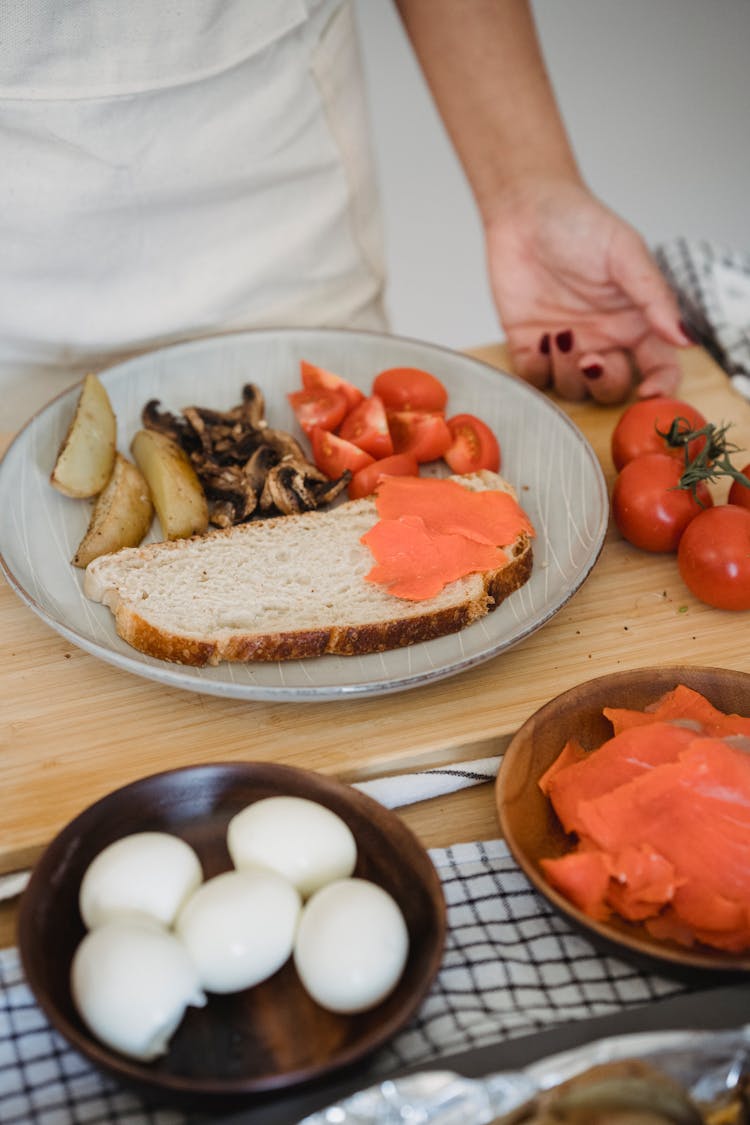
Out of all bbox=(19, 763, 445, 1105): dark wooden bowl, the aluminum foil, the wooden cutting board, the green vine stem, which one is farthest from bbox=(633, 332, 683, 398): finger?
the aluminum foil

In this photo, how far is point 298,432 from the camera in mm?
2314

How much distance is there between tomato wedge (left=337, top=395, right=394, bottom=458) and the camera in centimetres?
215

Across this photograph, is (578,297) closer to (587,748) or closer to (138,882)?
(587,748)

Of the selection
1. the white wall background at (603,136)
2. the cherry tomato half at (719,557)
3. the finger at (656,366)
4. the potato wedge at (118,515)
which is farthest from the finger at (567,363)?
the white wall background at (603,136)

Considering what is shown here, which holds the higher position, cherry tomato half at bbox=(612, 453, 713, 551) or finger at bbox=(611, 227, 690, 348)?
finger at bbox=(611, 227, 690, 348)

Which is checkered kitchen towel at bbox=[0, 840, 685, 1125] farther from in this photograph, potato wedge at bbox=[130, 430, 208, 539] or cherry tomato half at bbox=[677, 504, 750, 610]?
potato wedge at bbox=[130, 430, 208, 539]

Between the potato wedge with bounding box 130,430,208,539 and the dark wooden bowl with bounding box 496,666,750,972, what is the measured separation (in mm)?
855

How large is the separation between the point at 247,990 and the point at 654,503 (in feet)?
3.91

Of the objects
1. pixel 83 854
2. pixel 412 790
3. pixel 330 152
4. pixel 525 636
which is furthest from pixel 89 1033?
pixel 330 152

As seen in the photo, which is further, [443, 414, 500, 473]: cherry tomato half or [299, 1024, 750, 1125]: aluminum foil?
[443, 414, 500, 473]: cherry tomato half

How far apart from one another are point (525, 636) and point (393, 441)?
70 centimetres

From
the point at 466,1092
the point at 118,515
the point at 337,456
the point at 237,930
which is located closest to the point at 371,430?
the point at 337,456

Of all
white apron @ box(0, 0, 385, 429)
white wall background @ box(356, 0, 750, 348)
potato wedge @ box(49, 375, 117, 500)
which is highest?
white apron @ box(0, 0, 385, 429)

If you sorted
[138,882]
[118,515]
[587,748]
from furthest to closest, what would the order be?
[118,515] → [587,748] → [138,882]
